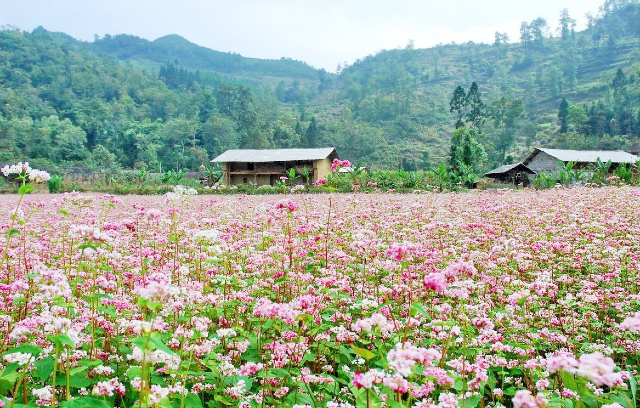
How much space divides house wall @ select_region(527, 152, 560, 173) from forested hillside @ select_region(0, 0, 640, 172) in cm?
691

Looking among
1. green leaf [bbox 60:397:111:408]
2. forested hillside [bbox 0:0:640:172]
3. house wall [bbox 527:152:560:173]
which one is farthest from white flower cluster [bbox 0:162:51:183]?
house wall [bbox 527:152:560:173]

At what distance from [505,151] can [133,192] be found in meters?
76.1

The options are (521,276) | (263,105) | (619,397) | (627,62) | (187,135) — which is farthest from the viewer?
(627,62)

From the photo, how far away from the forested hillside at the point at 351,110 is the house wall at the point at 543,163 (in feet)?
22.7

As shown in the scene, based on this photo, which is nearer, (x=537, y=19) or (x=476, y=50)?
(x=537, y=19)

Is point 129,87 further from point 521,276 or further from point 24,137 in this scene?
point 521,276

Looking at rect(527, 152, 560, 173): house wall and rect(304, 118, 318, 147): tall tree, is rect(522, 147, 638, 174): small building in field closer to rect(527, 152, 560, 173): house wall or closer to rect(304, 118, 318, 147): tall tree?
rect(527, 152, 560, 173): house wall

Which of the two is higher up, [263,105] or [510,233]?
[263,105]

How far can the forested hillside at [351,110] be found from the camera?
8000 centimetres

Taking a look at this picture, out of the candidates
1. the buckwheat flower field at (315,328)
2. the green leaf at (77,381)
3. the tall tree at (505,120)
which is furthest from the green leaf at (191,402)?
the tall tree at (505,120)

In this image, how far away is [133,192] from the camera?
3819cm

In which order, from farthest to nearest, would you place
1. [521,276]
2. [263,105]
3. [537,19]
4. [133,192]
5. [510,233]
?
[537,19] → [263,105] → [133,192] → [510,233] → [521,276]

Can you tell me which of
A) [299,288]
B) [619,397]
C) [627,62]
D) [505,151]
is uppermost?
[627,62]

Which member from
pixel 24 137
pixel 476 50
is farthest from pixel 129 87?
pixel 476 50
